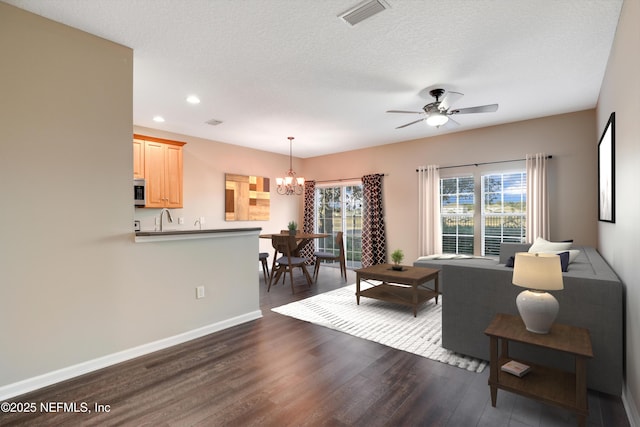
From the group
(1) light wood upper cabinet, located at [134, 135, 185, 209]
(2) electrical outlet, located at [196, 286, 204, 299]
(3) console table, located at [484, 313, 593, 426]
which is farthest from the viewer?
(1) light wood upper cabinet, located at [134, 135, 185, 209]

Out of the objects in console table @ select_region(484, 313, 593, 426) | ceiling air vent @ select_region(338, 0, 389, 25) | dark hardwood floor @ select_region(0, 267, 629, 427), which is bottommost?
dark hardwood floor @ select_region(0, 267, 629, 427)

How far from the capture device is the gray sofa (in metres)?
1.99

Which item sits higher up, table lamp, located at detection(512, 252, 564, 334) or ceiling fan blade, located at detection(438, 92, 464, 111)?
ceiling fan blade, located at detection(438, 92, 464, 111)

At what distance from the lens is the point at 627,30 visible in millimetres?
2039

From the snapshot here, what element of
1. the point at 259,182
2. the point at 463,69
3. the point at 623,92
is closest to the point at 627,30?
the point at 623,92

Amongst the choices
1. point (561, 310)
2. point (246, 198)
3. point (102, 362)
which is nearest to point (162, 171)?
point (246, 198)

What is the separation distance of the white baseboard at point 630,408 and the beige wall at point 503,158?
3122 mm

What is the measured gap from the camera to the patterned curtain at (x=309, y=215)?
7600 millimetres

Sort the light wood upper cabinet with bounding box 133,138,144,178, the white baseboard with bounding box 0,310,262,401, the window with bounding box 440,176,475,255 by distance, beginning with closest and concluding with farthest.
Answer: the white baseboard with bounding box 0,310,262,401
the light wood upper cabinet with bounding box 133,138,144,178
the window with bounding box 440,176,475,255

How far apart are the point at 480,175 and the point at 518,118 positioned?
105 centimetres

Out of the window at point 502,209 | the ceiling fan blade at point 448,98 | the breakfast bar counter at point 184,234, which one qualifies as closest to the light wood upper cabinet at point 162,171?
the breakfast bar counter at point 184,234

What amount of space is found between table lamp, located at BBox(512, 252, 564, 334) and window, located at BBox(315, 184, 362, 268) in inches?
206

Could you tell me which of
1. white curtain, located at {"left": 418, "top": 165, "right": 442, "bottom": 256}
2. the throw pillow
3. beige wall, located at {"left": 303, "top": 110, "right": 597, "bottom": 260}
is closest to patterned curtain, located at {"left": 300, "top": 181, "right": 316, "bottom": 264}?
beige wall, located at {"left": 303, "top": 110, "right": 597, "bottom": 260}

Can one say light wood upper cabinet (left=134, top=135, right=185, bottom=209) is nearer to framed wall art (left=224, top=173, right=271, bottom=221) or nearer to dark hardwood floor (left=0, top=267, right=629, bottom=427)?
framed wall art (left=224, top=173, right=271, bottom=221)
